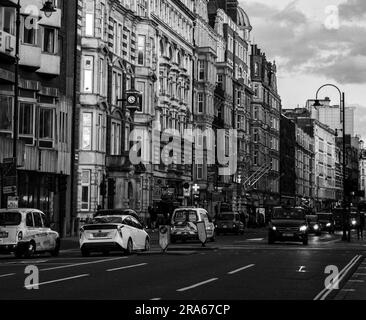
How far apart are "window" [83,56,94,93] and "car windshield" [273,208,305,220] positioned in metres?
18.6

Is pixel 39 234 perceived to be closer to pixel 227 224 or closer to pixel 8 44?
pixel 8 44

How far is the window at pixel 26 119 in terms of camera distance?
46.8 meters

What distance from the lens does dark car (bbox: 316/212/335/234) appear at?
7244 centimetres

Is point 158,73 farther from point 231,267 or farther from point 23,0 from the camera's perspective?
point 231,267

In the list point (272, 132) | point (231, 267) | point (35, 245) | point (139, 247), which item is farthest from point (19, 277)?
point (272, 132)

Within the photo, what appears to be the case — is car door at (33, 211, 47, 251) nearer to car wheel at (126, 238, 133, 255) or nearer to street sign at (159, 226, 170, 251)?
car wheel at (126, 238, 133, 255)

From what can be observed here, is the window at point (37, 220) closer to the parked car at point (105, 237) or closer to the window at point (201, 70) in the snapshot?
the parked car at point (105, 237)

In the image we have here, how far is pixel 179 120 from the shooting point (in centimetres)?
8181

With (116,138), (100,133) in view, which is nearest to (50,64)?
(100,133)

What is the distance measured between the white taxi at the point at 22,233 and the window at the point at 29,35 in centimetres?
1846

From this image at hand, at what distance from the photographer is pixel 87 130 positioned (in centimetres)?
5778

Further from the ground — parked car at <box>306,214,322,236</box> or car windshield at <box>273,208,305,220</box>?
car windshield at <box>273,208,305,220</box>

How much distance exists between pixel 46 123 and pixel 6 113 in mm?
5098

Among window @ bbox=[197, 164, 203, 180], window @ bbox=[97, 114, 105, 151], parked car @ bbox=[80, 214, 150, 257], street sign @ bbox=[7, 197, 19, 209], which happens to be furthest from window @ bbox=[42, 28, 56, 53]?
window @ bbox=[197, 164, 203, 180]
